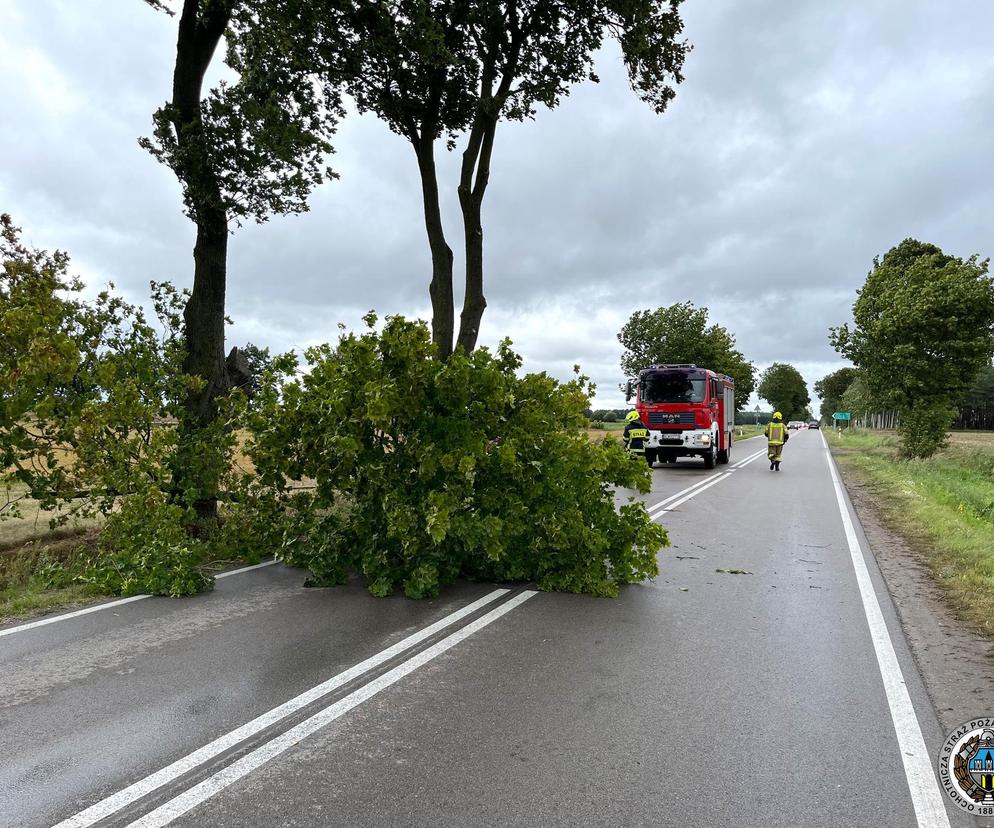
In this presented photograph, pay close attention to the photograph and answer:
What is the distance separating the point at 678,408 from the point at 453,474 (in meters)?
16.2

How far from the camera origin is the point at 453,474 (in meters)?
6.50

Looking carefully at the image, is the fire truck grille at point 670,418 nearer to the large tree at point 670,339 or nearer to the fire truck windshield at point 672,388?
Result: the fire truck windshield at point 672,388

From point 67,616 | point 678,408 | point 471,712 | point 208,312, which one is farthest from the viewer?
point 678,408

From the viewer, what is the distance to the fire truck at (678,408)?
2139 cm

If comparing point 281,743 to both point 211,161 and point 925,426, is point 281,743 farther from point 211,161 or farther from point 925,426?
point 925,426

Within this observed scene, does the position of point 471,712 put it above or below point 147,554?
below

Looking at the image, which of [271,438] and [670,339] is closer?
[271,438]

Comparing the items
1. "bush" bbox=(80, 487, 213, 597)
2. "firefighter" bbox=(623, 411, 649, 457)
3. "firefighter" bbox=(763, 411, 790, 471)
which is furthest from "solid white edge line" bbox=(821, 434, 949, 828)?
"firefighter" bbox=(763, 411, 790, 471)

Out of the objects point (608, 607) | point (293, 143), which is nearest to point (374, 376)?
point (608, 607)

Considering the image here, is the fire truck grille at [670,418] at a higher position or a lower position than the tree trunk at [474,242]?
lower

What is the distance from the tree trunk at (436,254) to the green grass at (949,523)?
8997mm

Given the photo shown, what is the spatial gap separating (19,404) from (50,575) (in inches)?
72.5

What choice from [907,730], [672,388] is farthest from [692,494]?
[907,730]

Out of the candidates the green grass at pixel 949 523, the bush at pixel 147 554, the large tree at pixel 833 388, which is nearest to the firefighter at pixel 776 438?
the green grass at pixel 949 523
